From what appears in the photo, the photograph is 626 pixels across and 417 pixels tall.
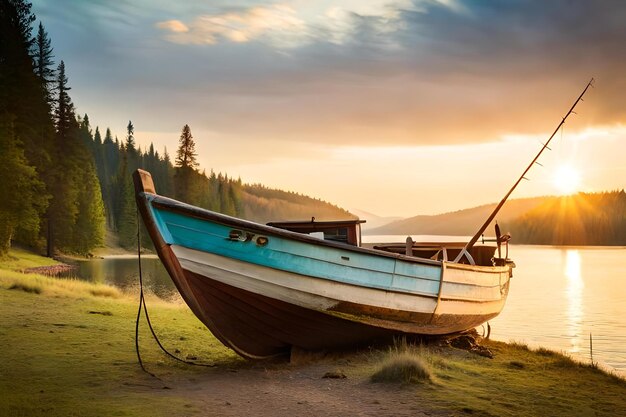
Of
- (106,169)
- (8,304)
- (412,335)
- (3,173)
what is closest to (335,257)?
(412,335)

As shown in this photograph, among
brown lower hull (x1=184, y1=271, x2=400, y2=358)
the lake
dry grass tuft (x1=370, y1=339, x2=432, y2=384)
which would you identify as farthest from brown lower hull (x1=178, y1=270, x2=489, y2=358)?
the lake

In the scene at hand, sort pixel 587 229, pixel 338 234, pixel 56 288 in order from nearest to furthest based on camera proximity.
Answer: pixel 338 234, pixel 56 288, pixel 587 229

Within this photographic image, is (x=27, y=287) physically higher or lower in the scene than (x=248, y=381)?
higher

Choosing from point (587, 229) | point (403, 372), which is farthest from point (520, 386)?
point (587, 229)

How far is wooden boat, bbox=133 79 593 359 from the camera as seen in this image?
441 inches

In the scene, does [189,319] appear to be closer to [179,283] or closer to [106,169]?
[179,283]

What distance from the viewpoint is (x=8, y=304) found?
18328 millimetres

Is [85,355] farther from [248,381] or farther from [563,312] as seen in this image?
[563,312]

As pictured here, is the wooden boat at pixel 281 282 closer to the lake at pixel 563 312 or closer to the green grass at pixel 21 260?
the lake at pixel 563 312

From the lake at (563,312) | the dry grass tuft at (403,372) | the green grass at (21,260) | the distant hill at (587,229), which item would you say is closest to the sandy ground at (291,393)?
the dry grass tuft at (403,372)

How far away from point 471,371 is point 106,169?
513ft

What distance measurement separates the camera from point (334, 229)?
15180 mm

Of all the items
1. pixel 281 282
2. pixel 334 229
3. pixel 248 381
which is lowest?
pixel 248 381

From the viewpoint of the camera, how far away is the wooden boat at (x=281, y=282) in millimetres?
11195
